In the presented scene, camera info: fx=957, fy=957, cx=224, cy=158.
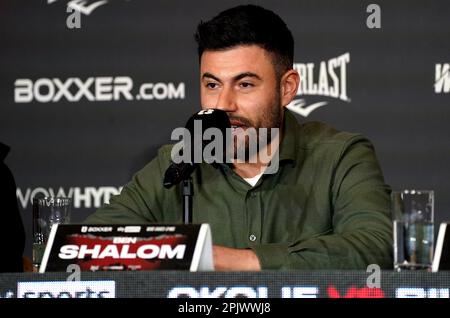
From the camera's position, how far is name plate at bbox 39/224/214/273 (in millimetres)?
1641

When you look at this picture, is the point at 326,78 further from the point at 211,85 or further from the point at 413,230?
the point at 413,230

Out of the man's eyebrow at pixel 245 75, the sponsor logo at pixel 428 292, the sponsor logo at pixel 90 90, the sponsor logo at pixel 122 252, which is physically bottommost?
the sponsor logo at pixel 428 292

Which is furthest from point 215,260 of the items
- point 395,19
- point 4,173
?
point 395,19

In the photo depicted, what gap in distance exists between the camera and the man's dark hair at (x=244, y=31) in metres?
2.45

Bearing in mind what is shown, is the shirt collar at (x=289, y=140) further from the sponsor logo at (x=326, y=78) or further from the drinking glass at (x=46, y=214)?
the sponsor logo at (x=326, y=78)

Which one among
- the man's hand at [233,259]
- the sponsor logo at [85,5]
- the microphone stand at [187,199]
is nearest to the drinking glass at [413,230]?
the man's hand at [233,259]

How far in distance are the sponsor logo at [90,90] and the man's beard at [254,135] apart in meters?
1.15

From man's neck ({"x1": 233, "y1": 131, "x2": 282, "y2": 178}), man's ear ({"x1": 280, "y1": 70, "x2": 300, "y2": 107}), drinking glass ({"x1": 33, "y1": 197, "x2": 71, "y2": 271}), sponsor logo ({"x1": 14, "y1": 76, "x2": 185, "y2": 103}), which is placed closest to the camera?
drinking glass ({"x1": 33, "y1": 197, "x2": 71, "y2": 271})

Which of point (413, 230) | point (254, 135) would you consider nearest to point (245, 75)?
point (254, 135)

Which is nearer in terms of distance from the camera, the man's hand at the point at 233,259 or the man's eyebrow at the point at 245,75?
the man's hand at the point at 233,259

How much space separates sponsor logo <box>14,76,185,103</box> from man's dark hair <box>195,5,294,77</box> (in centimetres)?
114

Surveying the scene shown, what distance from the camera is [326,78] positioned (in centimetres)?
354

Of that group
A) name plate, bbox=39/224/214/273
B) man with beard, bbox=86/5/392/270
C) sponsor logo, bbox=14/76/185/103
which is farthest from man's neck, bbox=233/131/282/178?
sponsor logo, bbox=14/76/185/103

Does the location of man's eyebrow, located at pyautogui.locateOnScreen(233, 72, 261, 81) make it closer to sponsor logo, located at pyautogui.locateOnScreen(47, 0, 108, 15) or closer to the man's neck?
the man's neck
